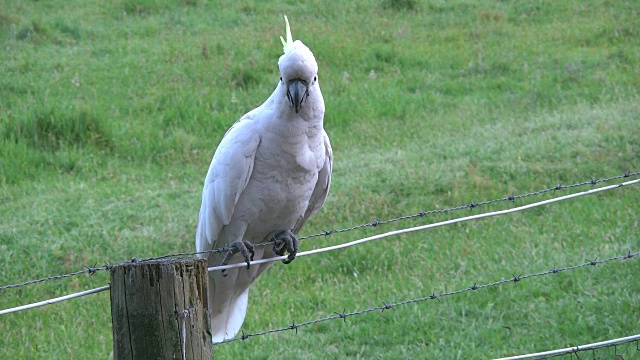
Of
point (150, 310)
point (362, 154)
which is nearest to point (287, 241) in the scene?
point (150, 310)

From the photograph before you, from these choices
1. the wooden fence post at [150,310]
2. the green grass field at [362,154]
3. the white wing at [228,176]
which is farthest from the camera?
the green grass field at [362,154]

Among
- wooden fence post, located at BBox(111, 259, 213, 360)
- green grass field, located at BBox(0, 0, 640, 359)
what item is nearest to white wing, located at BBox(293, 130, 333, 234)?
green grass field, located at BBox(0, 0, 640, 359)

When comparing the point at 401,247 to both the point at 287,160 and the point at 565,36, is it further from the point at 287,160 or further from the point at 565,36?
the point at 565,36

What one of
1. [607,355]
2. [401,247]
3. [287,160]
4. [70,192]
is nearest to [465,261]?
[401,247]

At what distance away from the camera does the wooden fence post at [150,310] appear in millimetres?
2176

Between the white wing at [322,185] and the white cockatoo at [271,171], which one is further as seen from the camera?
the white wing at [322,185]

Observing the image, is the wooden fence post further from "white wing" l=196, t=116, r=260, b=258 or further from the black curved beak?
"white wing" l=196, t=116, r=260, b=258

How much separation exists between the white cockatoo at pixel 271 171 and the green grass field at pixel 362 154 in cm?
82

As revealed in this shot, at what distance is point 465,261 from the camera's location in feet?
18.0

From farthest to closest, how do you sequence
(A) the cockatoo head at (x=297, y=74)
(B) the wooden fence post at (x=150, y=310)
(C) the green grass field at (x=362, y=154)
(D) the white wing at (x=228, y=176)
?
(C) the green grass field at (x=362, y=154)
(D) the white wing at (x=228, y=176)
(A) the cockatoo head at (x=297, y=74)
(B) the wooden fence post at (x=150, y=310)

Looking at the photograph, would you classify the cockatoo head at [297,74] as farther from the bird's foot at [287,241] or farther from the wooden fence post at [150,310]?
the wooden fence post at [150,310]

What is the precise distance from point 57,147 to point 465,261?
399 cm

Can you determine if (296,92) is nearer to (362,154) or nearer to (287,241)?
(287,241)

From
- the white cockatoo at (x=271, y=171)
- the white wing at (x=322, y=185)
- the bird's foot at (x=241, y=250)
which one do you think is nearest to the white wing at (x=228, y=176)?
the white cockatoo at (x=271, y=171)
